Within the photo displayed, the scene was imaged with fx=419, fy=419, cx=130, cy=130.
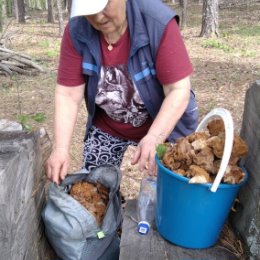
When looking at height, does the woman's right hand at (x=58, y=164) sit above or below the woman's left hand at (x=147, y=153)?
below

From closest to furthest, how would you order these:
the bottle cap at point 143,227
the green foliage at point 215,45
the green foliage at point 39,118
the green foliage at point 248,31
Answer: the bottle cap at point 143,227 → the green foliage at point 39,118 → the green foliage at point 215,45 → the green foliage at point 248,31

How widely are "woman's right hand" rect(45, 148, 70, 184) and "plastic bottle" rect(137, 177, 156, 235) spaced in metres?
0.42

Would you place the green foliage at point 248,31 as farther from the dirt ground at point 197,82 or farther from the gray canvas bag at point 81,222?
the gray canvas bag at point 81,222

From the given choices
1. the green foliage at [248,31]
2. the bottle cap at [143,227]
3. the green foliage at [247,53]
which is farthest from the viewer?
the green foliage at [248,31]

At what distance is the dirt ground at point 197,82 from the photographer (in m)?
5.02

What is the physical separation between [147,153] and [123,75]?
1.65ft

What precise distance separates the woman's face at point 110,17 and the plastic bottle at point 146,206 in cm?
82

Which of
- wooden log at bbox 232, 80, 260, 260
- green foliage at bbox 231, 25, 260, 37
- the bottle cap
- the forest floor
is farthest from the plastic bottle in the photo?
green foliage at bbox 231, 25, 260, 37

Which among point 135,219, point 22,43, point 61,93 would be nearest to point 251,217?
point 135,219

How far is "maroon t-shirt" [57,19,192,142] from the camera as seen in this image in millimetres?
1932

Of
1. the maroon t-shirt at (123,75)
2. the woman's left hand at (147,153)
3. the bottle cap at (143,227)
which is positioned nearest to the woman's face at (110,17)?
the maroon t-shirt at (123,75)

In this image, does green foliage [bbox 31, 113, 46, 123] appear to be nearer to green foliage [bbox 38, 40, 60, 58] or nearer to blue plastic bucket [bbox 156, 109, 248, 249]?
blue plastic bucket [bbox 156, 109, 248, 249]

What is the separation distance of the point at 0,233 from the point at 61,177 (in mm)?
539

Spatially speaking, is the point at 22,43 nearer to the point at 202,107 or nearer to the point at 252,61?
the point at 252,61
